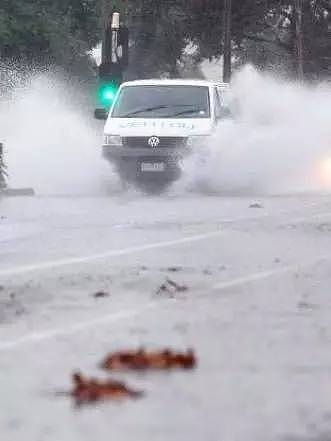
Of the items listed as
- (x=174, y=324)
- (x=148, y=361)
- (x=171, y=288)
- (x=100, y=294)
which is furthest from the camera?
(x=171, y=288)

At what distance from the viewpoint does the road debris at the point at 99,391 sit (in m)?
7.19

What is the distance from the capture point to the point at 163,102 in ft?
88.4

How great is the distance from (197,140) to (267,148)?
2.39 meters

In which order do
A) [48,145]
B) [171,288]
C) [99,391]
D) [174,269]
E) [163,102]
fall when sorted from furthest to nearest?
[48,145], [163,102], [174,269], [171,288], [99,391]

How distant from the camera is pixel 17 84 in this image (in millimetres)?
44812

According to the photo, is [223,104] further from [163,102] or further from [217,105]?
[163,102]

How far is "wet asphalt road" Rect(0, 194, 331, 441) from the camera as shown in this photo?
674cm

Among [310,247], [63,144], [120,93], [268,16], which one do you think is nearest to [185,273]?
[310,247]

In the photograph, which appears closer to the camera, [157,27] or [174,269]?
[174,269]

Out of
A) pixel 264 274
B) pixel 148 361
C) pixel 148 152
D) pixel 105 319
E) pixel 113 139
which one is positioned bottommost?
pixel 148 152

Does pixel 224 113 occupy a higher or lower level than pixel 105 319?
lower

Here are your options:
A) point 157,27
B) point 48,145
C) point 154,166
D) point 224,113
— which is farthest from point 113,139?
Answer: point 157,27

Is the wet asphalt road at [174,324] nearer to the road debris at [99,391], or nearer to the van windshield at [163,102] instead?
the road debris at [99,391]

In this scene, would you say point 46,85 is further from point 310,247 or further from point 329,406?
point 329,406
